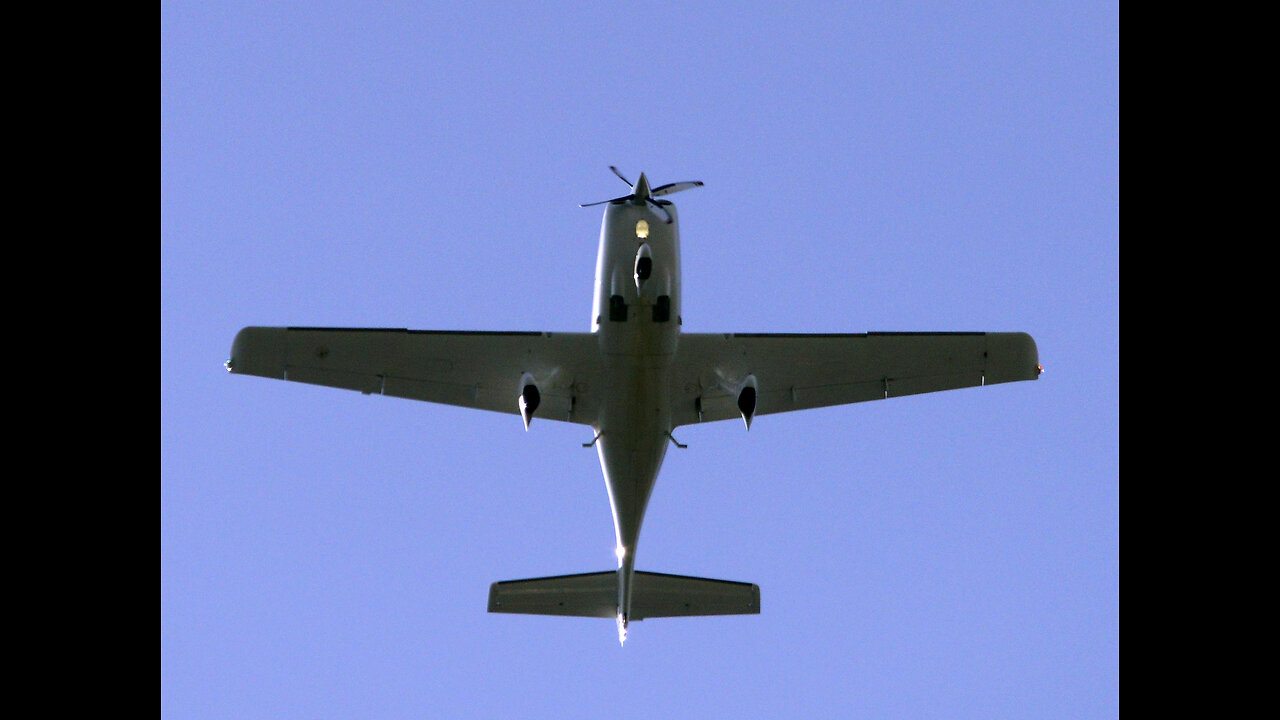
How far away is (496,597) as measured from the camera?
26250 mm

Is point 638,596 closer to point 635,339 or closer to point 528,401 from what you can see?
point 528,401

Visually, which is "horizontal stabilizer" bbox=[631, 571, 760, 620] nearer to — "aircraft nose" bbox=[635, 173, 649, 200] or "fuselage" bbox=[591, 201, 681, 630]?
"fuselage" bbox=[591, 201, 681, 630]

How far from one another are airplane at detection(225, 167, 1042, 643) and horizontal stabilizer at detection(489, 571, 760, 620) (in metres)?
0.03

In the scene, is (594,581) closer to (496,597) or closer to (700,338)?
(496,597)

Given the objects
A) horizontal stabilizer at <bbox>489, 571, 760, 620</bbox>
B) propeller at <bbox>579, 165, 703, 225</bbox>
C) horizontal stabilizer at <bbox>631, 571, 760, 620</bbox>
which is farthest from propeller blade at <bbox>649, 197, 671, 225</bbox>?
horizontal stabilizer at <bbox>631, 571, 760, 620</bbox>

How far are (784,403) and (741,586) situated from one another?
184 inches

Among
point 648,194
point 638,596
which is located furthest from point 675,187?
point 638,596

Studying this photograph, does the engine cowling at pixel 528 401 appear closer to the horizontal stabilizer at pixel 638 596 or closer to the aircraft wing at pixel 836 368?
the aircraft wing at pixel 836 368

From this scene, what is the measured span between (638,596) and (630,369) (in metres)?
6.79

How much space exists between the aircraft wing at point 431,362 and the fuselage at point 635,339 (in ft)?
2.66

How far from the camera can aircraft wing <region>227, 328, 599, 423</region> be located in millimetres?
23453

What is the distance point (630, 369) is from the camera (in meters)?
22.8

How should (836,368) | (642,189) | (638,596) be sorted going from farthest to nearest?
(638,596)
(836,368)
(642,189)

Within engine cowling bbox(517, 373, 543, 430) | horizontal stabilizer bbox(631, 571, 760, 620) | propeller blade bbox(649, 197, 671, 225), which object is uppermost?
propeller blade bbox(649, 197, 671, 225)
